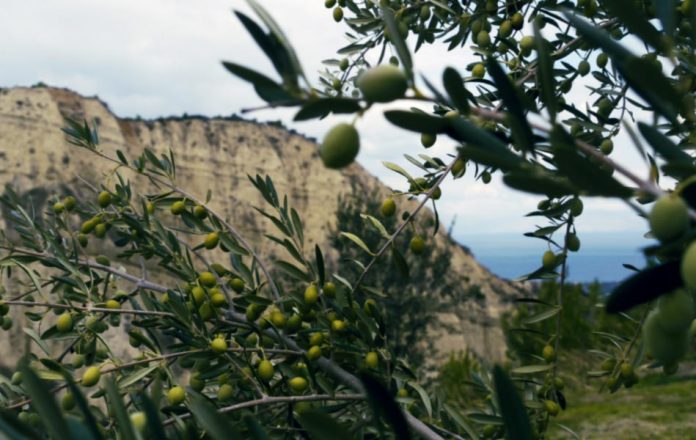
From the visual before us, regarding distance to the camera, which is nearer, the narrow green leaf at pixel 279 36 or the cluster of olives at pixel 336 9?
the narrow green leaf at pixel 279 36

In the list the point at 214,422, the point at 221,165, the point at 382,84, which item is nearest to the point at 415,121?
the point at 382,84

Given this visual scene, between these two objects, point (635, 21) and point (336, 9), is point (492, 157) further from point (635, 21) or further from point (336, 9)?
point (336, 9)

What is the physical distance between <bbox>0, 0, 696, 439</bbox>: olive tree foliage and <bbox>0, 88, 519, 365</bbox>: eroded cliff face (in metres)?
21.2

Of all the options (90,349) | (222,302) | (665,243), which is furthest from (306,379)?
(665,243)

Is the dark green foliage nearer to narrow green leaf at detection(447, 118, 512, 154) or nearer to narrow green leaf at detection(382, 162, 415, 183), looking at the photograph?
narrow green leaf at detection(382, 162, 415, 183)

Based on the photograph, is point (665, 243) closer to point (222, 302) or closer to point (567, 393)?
point (222, 302)

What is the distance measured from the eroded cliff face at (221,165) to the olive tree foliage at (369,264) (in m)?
21.2

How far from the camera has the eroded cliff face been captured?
76.0ft

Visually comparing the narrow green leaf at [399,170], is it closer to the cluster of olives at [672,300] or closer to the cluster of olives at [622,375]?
the cluster of olives at [622,375]

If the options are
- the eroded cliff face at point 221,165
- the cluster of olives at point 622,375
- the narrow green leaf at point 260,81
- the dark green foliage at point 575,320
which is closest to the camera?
the narrow green leaf at point 260,81

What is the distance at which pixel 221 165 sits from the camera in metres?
28.3

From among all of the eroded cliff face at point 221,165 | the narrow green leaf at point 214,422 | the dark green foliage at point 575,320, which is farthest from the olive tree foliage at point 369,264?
the eroded cliff face at point 221,165

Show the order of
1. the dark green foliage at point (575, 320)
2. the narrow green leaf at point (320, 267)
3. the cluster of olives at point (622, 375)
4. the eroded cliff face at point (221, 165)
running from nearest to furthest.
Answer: the cluster of olives at point (622, 375)
the narrow green leaf at point (320, 267)
the dark green foliage at point (575, 320)
the eroded cliff face at point (221, 165)

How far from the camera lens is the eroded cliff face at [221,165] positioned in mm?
23156
